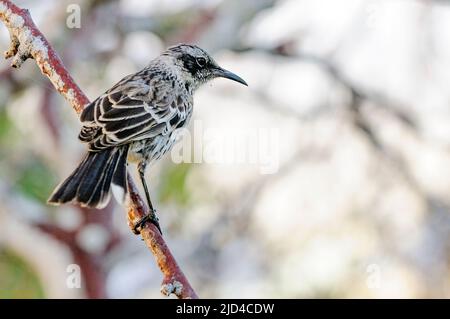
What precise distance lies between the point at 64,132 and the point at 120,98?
5.84 meters

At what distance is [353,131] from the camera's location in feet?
32.3

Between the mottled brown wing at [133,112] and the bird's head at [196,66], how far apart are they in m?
0.26

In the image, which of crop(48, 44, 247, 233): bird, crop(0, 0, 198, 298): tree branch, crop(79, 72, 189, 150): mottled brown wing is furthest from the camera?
crop(79, 72, 189, 150): mottled brown wing

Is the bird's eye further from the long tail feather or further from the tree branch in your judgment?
the tree branch

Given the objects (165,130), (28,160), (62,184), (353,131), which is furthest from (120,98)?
(28,160)

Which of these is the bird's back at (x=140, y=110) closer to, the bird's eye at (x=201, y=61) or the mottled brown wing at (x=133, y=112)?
the mottled brown wing at (x=133, y=112)

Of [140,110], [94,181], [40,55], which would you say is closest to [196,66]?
[140,110]

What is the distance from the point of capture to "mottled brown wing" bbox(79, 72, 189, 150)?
4.15 metres

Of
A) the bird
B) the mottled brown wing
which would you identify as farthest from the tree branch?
the mottled brown wing

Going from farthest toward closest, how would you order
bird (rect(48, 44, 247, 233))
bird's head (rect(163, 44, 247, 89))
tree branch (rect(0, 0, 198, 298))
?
bird's head (rect(163, 44, 247, 89)) → bird (rect(48, 44, 247, 233)) → tree branch (rect(0, 0, 198, 298))

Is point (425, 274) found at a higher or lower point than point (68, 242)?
lower

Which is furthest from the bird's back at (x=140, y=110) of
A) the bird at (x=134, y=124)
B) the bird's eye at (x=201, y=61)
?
the bird's eye at (x=201, y=61)
